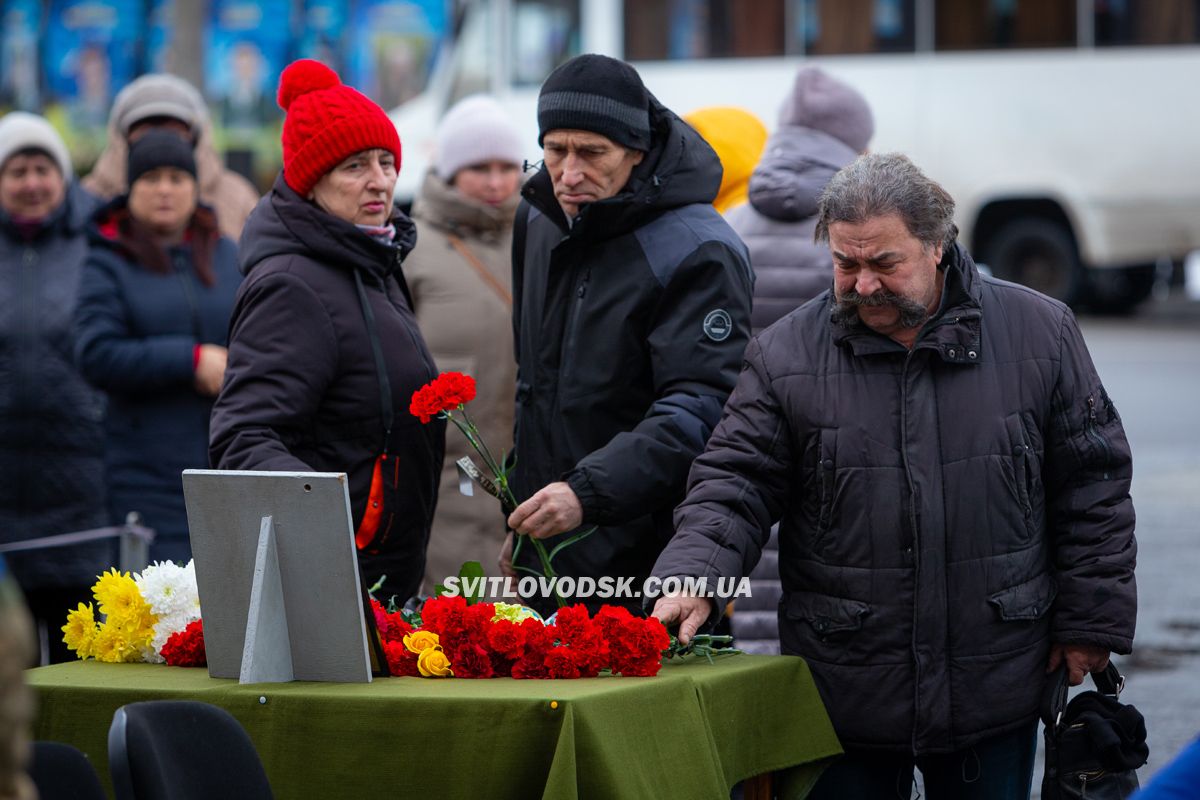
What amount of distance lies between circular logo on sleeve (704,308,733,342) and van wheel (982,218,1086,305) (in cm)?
1381

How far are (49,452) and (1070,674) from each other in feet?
12.0

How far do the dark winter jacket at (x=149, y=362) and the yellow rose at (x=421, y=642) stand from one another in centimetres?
247

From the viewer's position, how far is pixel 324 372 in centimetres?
387

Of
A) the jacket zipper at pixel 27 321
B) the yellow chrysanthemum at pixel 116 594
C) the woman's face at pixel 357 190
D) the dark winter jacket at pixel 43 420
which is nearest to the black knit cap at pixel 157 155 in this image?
the dark winter jacket at pixel 43 420

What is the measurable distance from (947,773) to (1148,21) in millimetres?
14458

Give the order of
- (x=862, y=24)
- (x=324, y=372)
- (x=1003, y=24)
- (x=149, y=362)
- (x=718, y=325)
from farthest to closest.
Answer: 1. (x=862, y=24)
2. (x=1003, y=24)
3. (x=149, y=362)
4. (x=718, y=325)
5. (x=324, y=372)

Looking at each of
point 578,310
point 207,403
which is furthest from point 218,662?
point 207,403

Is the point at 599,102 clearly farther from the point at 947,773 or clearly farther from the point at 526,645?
the point at 947,773

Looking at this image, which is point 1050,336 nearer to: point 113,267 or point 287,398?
point 287,398

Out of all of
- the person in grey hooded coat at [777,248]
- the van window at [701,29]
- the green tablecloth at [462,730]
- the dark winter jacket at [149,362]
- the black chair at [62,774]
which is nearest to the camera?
the black chair at [62,774]

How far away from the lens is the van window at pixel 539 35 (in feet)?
57.7

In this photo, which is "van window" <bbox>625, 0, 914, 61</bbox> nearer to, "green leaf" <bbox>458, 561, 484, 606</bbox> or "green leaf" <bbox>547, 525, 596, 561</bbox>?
"green leaf" <bbox>547, 525, 596, 561</bbox>

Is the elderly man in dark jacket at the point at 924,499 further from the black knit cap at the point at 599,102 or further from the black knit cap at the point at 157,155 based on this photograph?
the black knit cap at the point at 157,155

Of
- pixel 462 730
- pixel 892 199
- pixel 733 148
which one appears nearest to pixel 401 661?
pixel 462 730
